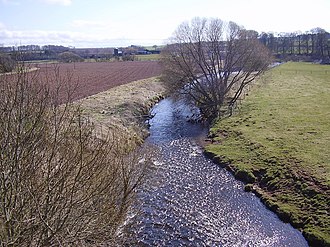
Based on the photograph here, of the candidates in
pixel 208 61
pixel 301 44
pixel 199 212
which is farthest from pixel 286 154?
pixel 301 44

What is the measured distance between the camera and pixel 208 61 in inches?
1789

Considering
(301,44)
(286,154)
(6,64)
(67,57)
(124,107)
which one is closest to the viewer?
(6,64)

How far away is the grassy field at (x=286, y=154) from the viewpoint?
66.2 ft

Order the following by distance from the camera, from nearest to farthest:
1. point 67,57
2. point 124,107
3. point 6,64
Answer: point 6,64
point 67,57
point 124,107

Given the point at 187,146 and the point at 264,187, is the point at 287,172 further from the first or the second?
the point at 187,146

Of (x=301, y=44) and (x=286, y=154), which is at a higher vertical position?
(x=301, y=44)

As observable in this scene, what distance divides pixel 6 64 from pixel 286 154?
21953 mm

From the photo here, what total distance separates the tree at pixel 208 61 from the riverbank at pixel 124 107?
6.02 m

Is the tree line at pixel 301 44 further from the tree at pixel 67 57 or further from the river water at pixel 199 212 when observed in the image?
the river water at pixel 199 212

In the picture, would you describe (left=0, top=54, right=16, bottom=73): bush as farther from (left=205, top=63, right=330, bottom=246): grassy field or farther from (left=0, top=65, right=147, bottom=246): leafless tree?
(left=205, top=63, right=330, bottom=246): grassy field

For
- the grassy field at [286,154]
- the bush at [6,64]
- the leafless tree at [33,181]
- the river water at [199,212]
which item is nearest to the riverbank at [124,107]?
the river water at [199,212]

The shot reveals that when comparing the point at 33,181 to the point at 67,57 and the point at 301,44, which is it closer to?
the point at 67,57

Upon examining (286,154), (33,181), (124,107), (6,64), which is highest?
(6,64)

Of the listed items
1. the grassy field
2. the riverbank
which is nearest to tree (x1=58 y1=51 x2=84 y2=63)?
the riverbank
